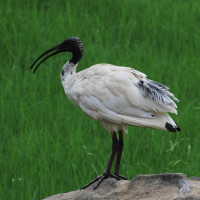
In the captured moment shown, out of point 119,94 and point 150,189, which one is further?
point 119,94

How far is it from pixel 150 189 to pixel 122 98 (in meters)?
0.99

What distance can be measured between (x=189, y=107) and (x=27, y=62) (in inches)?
117

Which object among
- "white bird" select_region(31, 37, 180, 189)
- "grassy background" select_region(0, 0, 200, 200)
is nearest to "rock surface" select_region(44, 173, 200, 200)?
"white bird" select_region(31, 37, 180, 189)

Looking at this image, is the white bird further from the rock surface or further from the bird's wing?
the rock surface

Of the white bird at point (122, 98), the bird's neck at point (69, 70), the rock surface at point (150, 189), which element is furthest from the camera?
the bird's neck at point (69, 70)

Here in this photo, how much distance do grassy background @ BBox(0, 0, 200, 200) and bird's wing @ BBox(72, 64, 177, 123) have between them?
4.28ft

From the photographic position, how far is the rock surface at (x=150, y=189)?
5258 millimetres

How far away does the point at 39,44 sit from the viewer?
33.9ft

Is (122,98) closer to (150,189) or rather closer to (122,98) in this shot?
(122,98)

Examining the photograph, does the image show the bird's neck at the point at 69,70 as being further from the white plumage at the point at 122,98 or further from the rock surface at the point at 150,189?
the rock surface at the point at 150,189

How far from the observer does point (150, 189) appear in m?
5.46

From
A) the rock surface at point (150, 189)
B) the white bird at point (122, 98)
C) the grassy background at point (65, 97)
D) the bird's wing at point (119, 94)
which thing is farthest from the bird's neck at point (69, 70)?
the rock surface at point (150, 189)

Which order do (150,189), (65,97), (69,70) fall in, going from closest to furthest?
(150,189)
(69,70)
(65,97)

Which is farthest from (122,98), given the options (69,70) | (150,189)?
(150,189)
